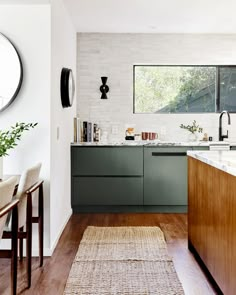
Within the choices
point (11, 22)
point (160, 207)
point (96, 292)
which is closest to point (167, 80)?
point (160, 207)

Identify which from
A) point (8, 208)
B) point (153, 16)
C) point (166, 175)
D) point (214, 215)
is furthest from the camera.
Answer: point (166, 175)

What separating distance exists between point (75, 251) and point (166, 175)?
6.19 feet

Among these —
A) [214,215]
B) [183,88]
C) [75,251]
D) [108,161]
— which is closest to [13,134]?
[75,251]

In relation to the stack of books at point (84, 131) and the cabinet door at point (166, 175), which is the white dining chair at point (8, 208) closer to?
the cabinet door at point (166, 175)

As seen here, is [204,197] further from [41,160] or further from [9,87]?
[9,87]

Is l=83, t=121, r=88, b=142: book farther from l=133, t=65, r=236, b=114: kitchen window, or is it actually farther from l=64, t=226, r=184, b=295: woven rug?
l=64, t=226, r=184, b=295: woven rug

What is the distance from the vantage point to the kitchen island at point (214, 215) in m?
2.32

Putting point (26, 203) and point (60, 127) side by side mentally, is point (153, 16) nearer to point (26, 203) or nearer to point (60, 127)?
point (60, 127)

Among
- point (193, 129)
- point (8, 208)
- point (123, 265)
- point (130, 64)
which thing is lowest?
point (123, 265)

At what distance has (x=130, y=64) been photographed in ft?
18.7

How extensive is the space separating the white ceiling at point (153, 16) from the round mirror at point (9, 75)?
3.72 feet

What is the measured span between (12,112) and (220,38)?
345cm

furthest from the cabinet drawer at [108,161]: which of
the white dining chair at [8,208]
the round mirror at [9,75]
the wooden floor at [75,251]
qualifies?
the white dining chair at [8,208]

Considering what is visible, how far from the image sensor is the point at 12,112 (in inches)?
138
